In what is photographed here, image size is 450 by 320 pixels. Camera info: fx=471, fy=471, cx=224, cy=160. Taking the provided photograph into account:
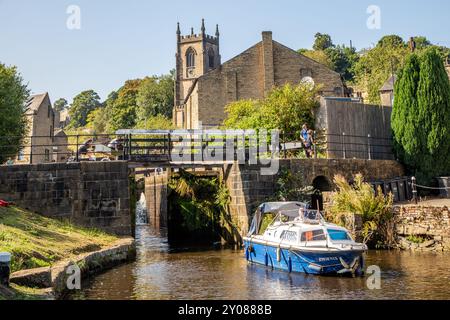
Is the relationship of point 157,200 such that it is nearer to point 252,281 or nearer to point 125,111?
point 252,281

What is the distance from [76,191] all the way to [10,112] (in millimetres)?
9967

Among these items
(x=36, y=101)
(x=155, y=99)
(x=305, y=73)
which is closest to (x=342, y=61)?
(x=155, y=99)

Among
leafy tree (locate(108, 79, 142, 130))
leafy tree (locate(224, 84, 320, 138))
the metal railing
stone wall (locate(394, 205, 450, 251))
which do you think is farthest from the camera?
leafy tree (locate(108, 79, 142, 130))

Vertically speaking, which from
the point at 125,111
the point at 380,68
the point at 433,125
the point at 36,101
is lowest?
the point at 433,125

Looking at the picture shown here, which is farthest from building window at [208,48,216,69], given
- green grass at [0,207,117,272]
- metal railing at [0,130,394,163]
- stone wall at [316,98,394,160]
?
green grass at [0,207,117,272]

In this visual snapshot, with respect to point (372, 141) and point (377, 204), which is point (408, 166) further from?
point (377, 204)

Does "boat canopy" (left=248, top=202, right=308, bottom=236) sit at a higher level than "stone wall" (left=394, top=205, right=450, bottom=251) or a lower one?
higher

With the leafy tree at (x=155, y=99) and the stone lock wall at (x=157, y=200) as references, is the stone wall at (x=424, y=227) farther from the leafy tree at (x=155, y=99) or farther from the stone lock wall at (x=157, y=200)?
the leafy tree at (x=155, y=99)

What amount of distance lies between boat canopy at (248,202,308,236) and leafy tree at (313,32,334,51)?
92.4m

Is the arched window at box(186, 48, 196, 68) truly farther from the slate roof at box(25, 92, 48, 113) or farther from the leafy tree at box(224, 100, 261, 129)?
the leafy tree at box(224, 100, 261, 129)

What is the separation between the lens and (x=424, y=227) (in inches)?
677

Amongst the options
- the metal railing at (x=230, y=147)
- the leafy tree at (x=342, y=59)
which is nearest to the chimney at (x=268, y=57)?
the metal railing at (x=230, y=147)

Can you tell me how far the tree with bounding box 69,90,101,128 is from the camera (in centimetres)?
12431
